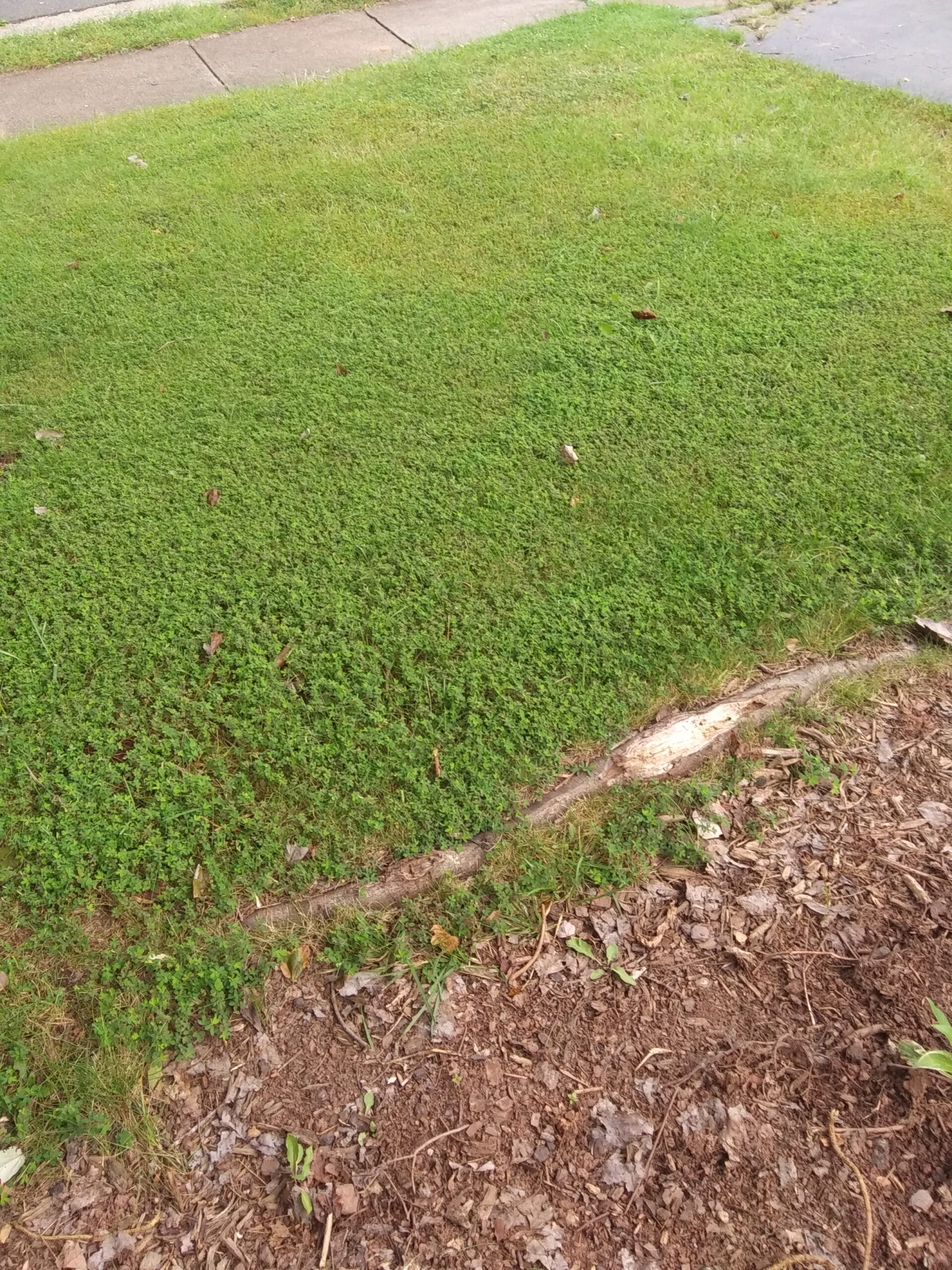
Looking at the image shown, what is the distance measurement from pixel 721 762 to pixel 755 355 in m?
2.22

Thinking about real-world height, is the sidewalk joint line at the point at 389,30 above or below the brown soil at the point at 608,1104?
above

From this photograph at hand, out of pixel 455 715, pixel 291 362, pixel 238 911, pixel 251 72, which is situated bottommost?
pixel 238 911

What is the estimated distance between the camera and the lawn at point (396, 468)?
2.65 meters

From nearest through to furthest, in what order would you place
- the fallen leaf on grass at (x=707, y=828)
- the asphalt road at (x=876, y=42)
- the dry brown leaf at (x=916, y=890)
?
the dry brown leaf at (x=916, y=890), the fallen leaf on grass at (x=707, y=828), the asphalt road at (x=876, y=42)

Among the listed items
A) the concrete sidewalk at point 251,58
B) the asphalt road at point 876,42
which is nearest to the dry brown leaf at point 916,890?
the asphalt road at point 876,42

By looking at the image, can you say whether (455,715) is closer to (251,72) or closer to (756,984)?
(756,984)

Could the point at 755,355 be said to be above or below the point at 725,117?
below

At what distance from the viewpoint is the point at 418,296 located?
4453 millimetres

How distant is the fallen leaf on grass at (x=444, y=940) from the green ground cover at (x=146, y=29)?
7570 millimetres

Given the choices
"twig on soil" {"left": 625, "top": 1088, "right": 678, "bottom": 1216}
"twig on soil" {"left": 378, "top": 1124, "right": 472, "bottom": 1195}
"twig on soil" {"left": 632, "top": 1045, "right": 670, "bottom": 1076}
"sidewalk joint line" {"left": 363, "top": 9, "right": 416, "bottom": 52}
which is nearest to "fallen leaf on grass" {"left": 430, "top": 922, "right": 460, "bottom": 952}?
"twig on soil" {"left": 378, "top": 1124, "right": 472, "bottom": 1195}

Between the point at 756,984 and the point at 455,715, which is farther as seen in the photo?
the point at 455,715

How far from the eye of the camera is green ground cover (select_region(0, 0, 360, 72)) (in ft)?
22.6

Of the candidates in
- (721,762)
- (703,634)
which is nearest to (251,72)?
(703,634)

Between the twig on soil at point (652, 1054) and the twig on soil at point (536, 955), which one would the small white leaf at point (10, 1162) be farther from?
the twig on soil at point (652, 1054)
